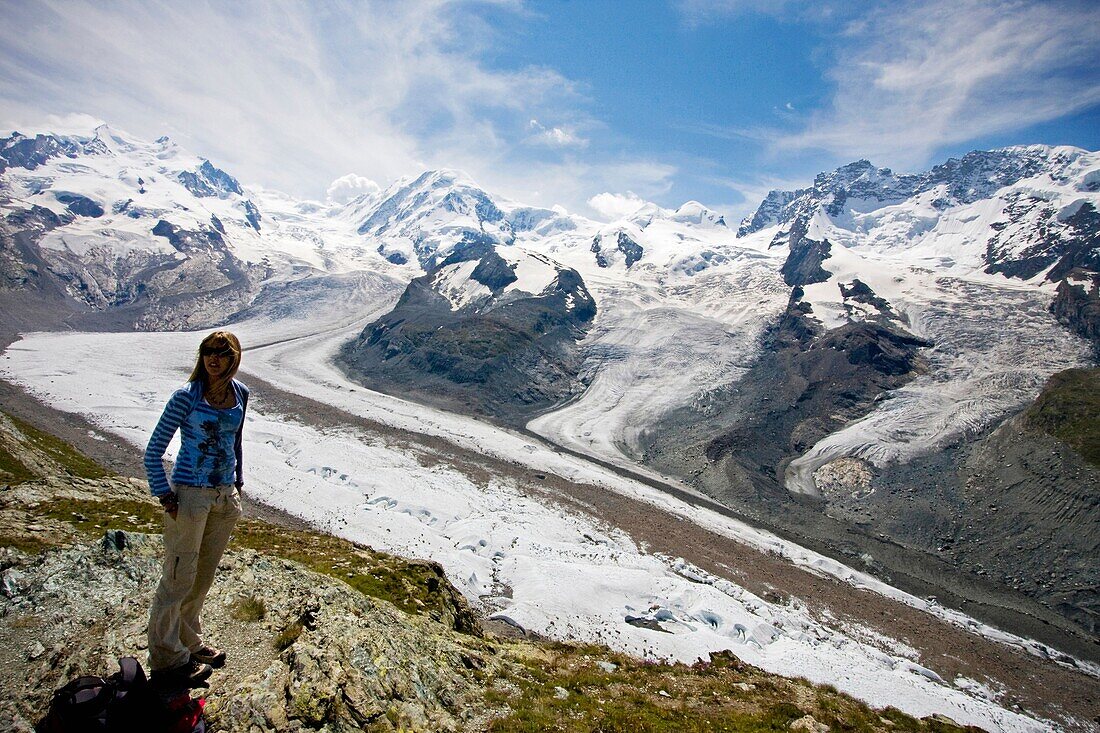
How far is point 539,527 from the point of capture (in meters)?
38.3

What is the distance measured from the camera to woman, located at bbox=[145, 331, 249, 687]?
569 centimetres

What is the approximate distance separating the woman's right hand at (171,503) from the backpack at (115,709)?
1.46 m

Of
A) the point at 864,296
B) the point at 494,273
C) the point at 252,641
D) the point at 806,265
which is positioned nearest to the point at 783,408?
the point at 864,296

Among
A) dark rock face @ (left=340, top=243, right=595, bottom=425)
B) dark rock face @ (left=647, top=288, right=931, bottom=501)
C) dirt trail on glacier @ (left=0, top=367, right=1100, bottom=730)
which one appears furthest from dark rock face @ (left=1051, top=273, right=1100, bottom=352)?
dark rock face @ (left=340, top=243, right=595, bottom=425)

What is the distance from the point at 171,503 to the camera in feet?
18.3

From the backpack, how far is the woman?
637mm

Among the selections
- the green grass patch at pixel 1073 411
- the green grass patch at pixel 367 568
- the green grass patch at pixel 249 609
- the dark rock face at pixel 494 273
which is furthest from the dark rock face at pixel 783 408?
the dark rock face at pixel 494 273

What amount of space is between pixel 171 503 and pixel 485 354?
302ft

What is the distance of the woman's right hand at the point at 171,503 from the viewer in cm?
553

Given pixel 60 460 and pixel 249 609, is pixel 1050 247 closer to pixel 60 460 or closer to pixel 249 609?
pixel 249 609

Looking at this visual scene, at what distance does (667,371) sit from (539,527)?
68991 mm

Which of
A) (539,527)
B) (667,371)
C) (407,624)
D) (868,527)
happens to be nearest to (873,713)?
(407,624)

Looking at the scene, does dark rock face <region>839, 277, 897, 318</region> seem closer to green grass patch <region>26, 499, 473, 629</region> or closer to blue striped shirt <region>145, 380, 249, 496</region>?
green grass patch <region>26, 499, 473, 629</region>

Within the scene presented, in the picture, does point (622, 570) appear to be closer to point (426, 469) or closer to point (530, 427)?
point (426, 469)
